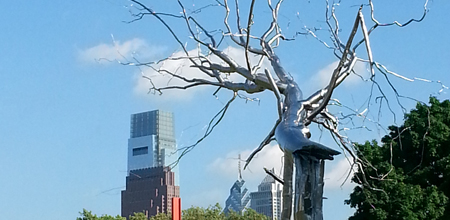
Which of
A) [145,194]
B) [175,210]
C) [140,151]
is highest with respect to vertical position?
[140,151]

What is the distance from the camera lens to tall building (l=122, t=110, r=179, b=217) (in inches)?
3959

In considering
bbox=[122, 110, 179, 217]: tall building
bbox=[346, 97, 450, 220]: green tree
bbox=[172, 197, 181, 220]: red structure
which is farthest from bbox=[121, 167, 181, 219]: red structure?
bbox=[172, 197, 181, 220]: red structure

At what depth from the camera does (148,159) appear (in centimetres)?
12412

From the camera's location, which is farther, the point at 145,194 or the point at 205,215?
the point at 145,194

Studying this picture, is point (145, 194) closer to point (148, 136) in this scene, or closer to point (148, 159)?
point (148, 159)

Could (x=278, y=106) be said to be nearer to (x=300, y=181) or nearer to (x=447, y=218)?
(x=300, y=181)

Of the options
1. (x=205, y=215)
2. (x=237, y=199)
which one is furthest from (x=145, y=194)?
(x=205, y=215)

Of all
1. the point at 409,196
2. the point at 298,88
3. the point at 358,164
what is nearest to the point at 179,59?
the point at 298,88

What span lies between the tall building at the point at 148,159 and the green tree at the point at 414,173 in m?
74.8

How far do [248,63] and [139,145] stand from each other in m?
125

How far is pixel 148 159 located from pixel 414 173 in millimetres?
105273

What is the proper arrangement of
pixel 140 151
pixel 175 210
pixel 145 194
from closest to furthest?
pixel 175 210 → pixel 145 194 → pixel 140 151

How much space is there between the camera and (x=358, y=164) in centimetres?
830

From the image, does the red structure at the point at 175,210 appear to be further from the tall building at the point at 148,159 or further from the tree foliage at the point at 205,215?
the tall building at the point at 148,159
